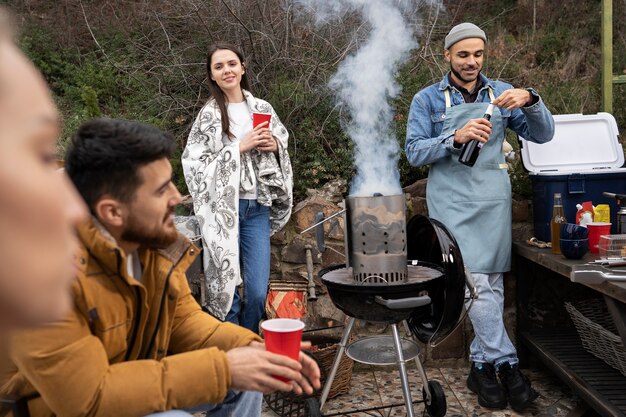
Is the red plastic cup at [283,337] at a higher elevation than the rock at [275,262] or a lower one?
higher

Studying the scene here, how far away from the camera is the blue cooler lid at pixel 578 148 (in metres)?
A: 4.55

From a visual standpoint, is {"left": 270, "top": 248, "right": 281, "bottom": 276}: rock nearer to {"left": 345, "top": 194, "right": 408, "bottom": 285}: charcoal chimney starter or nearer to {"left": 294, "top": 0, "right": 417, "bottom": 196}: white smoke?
{"left": 294, "top": 0, "right": 417, "bottom": 196}: white smoke

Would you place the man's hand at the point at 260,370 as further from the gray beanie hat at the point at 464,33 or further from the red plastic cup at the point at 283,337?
the gray beanie hat at the point at 464,33

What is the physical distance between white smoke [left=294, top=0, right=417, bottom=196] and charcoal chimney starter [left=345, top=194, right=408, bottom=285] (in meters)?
0.66

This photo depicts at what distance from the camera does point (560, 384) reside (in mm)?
4488

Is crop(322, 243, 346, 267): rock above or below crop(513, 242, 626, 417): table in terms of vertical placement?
above

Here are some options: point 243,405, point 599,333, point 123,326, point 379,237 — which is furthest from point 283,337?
point 599,333

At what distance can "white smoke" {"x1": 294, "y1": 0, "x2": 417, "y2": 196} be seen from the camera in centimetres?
445

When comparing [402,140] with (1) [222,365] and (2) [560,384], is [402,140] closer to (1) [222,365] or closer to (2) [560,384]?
(2) [560,384]

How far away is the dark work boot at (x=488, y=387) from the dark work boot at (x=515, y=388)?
0.05 m

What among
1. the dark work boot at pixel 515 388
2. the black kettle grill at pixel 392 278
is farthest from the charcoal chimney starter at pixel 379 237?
the dark work boot at pixel 515 388

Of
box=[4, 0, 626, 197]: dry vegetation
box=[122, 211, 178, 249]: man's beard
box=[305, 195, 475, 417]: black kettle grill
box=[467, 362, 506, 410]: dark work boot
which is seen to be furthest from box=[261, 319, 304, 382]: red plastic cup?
box=[4, 0, 626, 197]: dry vegetation

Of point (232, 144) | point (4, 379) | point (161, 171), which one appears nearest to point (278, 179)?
point (232, 144)

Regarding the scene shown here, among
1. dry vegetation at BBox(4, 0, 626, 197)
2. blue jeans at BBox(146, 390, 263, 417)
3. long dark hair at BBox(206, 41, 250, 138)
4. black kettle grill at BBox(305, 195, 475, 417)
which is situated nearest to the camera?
blue jeans at BBox(146, 390, 263, 417)
